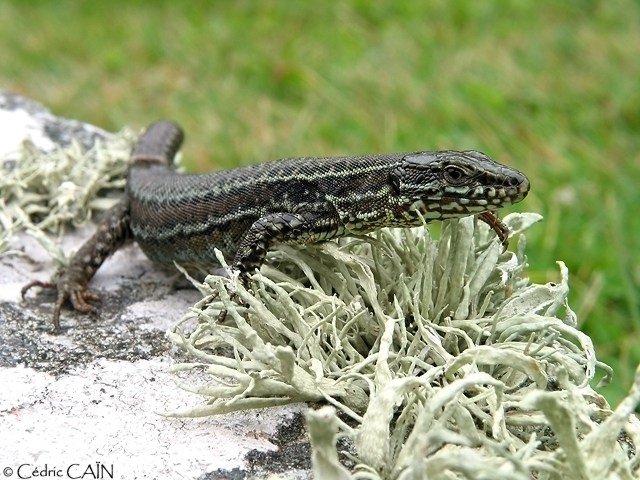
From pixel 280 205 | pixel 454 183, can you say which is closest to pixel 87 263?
pixel 280 205

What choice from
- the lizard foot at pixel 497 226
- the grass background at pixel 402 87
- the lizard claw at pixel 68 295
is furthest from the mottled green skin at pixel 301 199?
the grass background at pixel 402 87

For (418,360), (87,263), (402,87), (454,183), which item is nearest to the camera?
(418,360)

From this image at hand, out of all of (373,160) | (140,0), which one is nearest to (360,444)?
(373,160)

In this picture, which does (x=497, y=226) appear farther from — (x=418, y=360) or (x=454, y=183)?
(x=418, y=360)

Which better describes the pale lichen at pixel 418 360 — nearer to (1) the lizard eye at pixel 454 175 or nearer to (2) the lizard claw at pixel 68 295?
(1) the lizard eye at pixel 454 175

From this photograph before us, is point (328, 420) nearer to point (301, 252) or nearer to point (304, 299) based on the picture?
point (304, 299)

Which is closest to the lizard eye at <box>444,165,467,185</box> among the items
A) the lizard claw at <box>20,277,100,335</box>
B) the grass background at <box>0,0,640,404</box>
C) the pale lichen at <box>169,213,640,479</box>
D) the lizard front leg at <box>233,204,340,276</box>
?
the pale lichen at <box>169,213,640,479</box>
